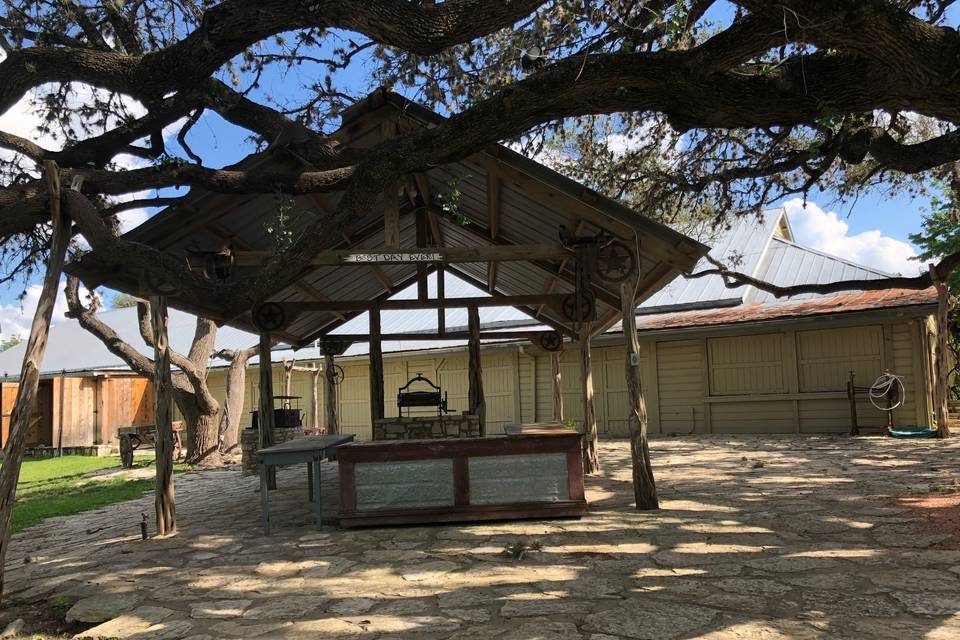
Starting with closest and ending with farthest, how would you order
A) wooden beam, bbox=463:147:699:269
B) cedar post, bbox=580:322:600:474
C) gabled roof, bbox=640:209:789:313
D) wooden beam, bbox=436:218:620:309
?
wooden beam, bbox=463:147:699:269, wooden beam, bbox=436:218:620:309, cedar post, bbox=580:322:600:474, gabled roof, bbox=640:209:789:313

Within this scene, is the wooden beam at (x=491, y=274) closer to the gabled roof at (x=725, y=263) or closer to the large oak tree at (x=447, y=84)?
the large oak tree at (x=447, y=84)

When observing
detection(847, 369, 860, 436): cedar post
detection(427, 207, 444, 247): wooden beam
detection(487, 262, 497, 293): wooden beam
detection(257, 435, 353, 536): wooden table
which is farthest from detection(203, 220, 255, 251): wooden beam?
detection(847, 369, 860, 436): cedar post

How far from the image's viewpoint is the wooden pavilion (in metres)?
7.29

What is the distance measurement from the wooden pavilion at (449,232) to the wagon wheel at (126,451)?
725cm

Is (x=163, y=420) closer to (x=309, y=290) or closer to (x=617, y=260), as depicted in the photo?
(x=309, y=290)

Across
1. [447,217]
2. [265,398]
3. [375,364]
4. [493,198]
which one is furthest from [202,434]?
[493,198]

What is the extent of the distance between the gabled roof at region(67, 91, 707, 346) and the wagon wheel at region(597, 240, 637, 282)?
0.37 feet

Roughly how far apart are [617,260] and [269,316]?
5.01 m

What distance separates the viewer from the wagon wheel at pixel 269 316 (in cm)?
962

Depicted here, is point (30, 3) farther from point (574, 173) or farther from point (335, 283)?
point (574, 173)

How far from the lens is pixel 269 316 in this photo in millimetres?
9656

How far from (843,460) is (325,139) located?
9.17 m

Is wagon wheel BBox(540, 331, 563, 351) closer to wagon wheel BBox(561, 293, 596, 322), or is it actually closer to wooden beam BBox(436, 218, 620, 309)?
wooden beam BBox(436, 218, 620, 309)

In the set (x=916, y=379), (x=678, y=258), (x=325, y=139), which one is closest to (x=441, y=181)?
(x=325, y=139)
